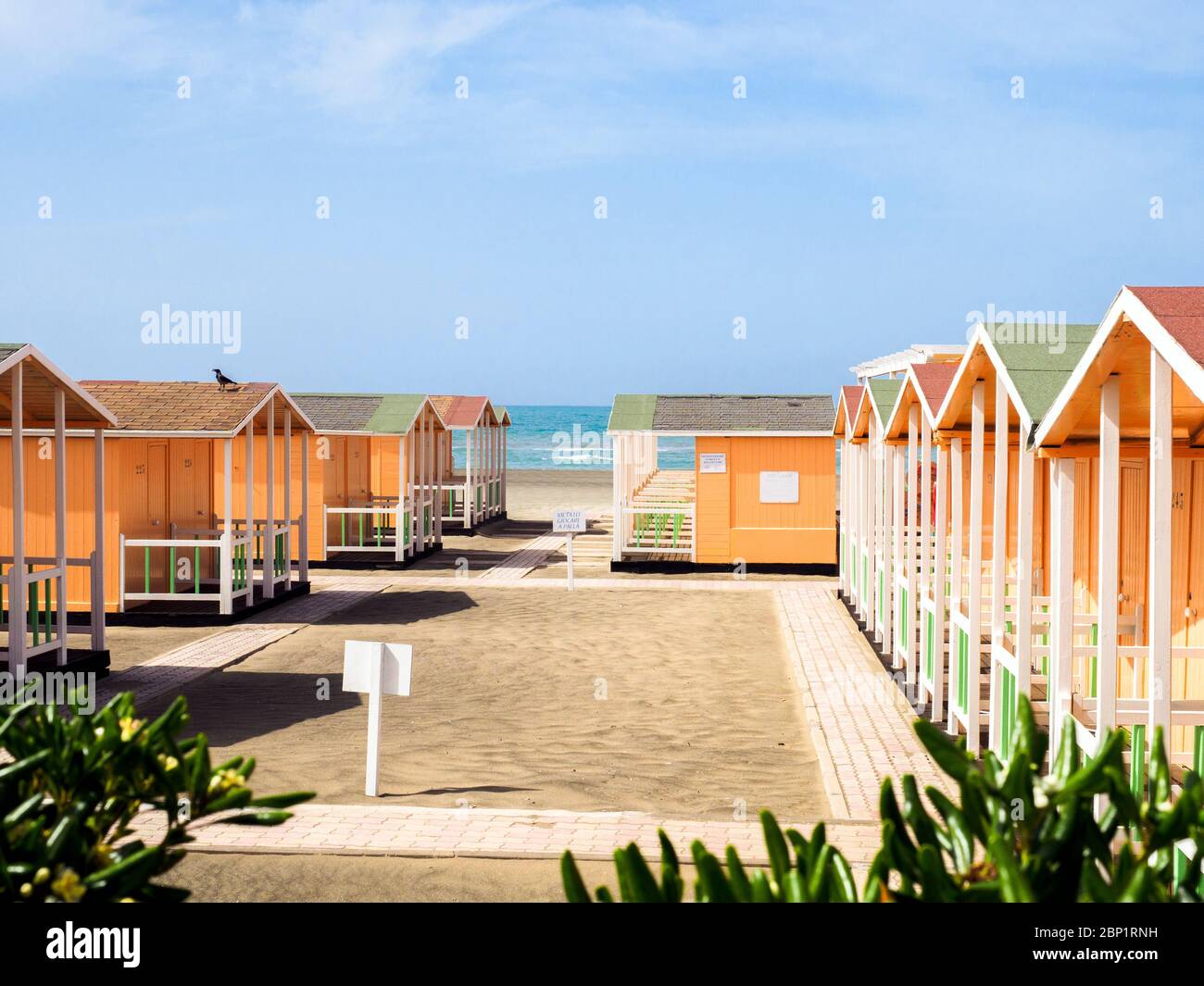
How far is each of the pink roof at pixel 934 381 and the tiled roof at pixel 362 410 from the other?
14603 mm

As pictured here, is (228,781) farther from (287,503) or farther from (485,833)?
(287,503)

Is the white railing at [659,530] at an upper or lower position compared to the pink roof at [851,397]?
lower

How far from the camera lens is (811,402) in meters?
23.2

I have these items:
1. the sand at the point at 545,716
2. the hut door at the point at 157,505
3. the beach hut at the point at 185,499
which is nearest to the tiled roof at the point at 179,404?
the beach hut at the point at 185,499

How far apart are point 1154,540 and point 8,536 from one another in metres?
13.7

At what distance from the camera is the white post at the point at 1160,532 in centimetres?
511

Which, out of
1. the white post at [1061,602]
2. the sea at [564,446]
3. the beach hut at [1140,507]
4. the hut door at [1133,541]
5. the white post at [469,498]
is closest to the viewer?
the beach hut at [1140,507]

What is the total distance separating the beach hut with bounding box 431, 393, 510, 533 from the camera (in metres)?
30.5

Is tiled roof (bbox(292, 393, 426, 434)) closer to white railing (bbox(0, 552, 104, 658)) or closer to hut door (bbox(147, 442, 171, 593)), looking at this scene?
hut door (bbox(147, 442, 171, 593))

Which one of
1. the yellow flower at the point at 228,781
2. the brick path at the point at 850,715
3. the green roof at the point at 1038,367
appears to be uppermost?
the green roof at the point at 1038,367

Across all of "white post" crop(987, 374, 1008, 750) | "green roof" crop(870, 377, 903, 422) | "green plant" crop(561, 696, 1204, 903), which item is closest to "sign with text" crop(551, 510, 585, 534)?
"green roof" crop(870, 377, 903, 422)

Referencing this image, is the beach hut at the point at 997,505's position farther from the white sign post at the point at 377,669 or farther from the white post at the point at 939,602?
the white sign post at the point at 377,669
